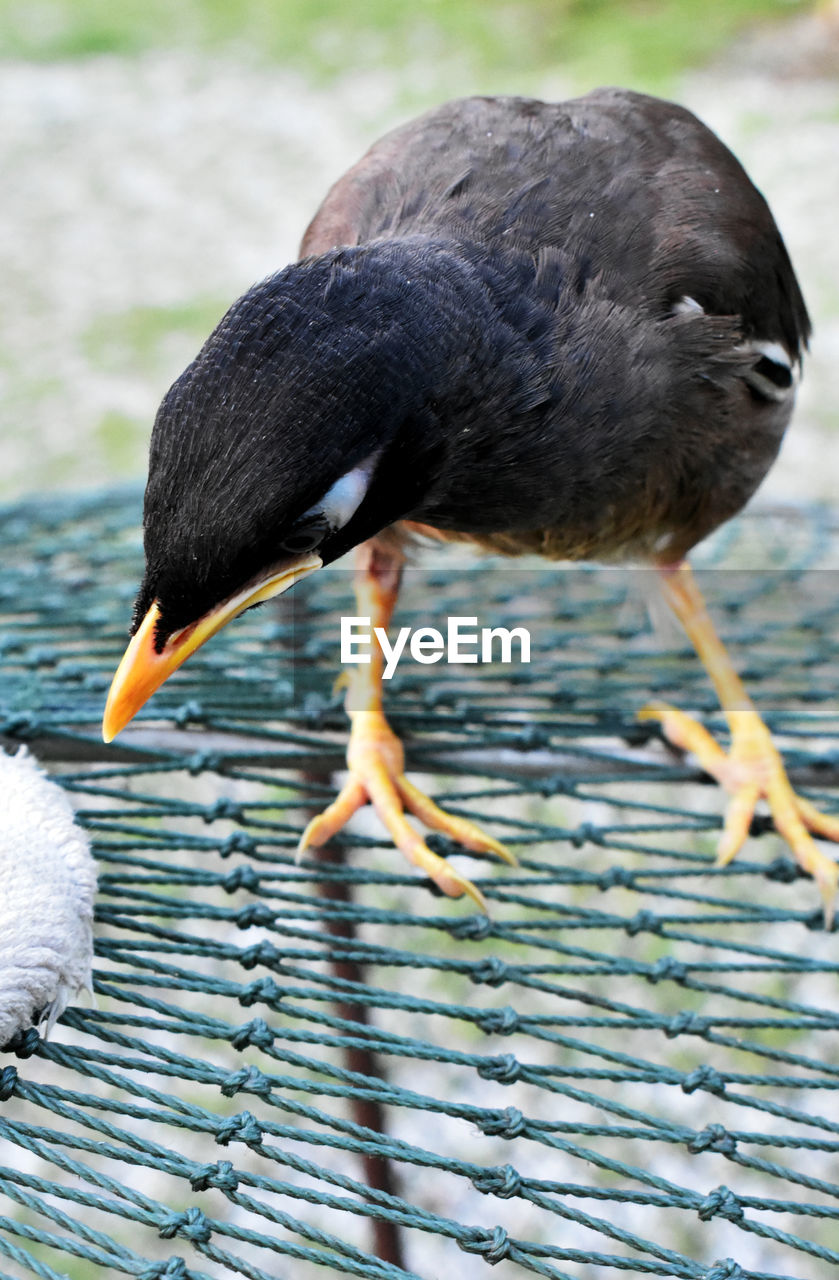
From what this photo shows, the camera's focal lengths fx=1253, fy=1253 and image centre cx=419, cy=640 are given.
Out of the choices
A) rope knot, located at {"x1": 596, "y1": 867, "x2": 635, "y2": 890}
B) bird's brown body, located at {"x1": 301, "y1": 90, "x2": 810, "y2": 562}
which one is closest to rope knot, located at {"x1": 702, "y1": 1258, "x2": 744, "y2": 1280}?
rope knot, located at {"x1": 596, "y1": 867, "x2": 635, "y2": 890}

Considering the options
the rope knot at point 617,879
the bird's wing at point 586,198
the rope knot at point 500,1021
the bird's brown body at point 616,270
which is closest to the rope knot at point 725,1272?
the rope knot at point 500,1021

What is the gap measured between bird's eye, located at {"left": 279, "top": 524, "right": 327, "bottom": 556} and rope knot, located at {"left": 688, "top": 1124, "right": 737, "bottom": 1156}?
25.6 inches

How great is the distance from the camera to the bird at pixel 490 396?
1.02 metres

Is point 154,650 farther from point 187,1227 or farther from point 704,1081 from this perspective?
point 704,1081

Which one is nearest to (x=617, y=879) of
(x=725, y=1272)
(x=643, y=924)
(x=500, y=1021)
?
(x=643, y=924)

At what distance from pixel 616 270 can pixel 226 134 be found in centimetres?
616

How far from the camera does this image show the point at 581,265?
136 cm

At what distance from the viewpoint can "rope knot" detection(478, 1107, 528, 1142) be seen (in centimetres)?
110

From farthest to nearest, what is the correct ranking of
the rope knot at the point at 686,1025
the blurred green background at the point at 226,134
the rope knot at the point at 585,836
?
the blurred green background at the point at 226,134 → the rope knot at the point at 585,836 → the rope knot at the point at 686,1025

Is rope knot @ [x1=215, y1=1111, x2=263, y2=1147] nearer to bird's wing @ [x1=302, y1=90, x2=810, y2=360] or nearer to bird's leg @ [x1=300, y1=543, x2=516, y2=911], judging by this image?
bird's leg @ [x1=300, y1=543, x2=516, y2=911]

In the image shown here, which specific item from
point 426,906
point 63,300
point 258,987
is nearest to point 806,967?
point 258,987

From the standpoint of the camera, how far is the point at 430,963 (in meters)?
1.29

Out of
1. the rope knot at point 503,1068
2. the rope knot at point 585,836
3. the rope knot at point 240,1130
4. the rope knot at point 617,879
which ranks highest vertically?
the rope knot at point 585,836

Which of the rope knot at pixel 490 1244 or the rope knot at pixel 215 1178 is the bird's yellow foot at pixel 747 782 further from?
the rope knot at pixel 215 1178
